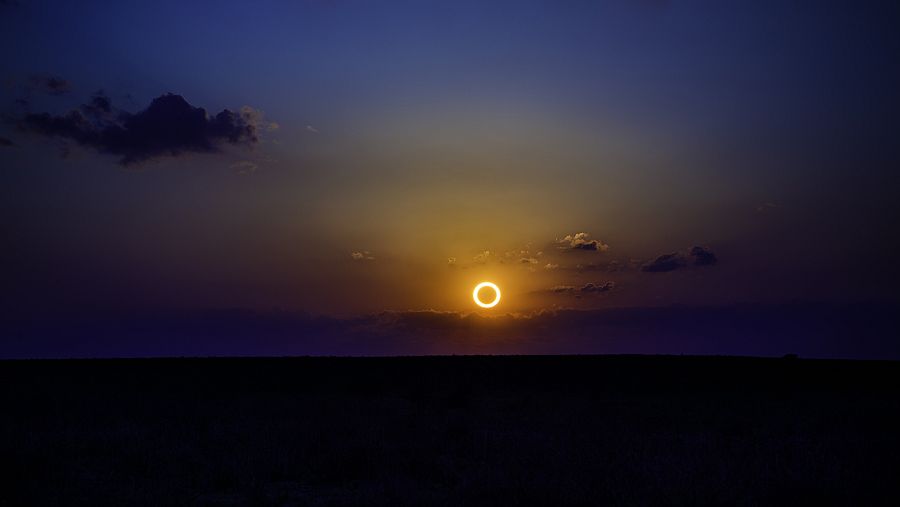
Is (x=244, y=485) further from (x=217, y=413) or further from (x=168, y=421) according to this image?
(x=217, y=413)

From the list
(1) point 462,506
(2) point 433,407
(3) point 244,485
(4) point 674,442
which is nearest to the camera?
(1) point 462,506

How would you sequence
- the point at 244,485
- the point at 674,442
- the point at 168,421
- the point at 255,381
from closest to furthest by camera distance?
the point at 244,485
the point at 674,442
the point at 168,421
the point at 255,381

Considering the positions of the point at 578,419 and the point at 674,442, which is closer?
the point at 674,442

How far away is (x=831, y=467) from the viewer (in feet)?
43.7

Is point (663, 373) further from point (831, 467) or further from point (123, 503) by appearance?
point (123, 503)

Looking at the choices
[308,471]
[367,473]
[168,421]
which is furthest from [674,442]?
[168,421]

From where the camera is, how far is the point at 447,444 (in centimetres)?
1670

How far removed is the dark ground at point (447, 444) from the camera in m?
12.0

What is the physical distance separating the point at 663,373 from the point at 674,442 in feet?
76.8

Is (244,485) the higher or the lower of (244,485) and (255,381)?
the lower

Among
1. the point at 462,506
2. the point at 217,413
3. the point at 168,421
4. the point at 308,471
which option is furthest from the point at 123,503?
the point at 217,413

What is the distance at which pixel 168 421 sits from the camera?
20438 millimetres

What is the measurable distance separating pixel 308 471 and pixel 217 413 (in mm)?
9550

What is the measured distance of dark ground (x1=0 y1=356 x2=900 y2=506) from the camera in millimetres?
11961
